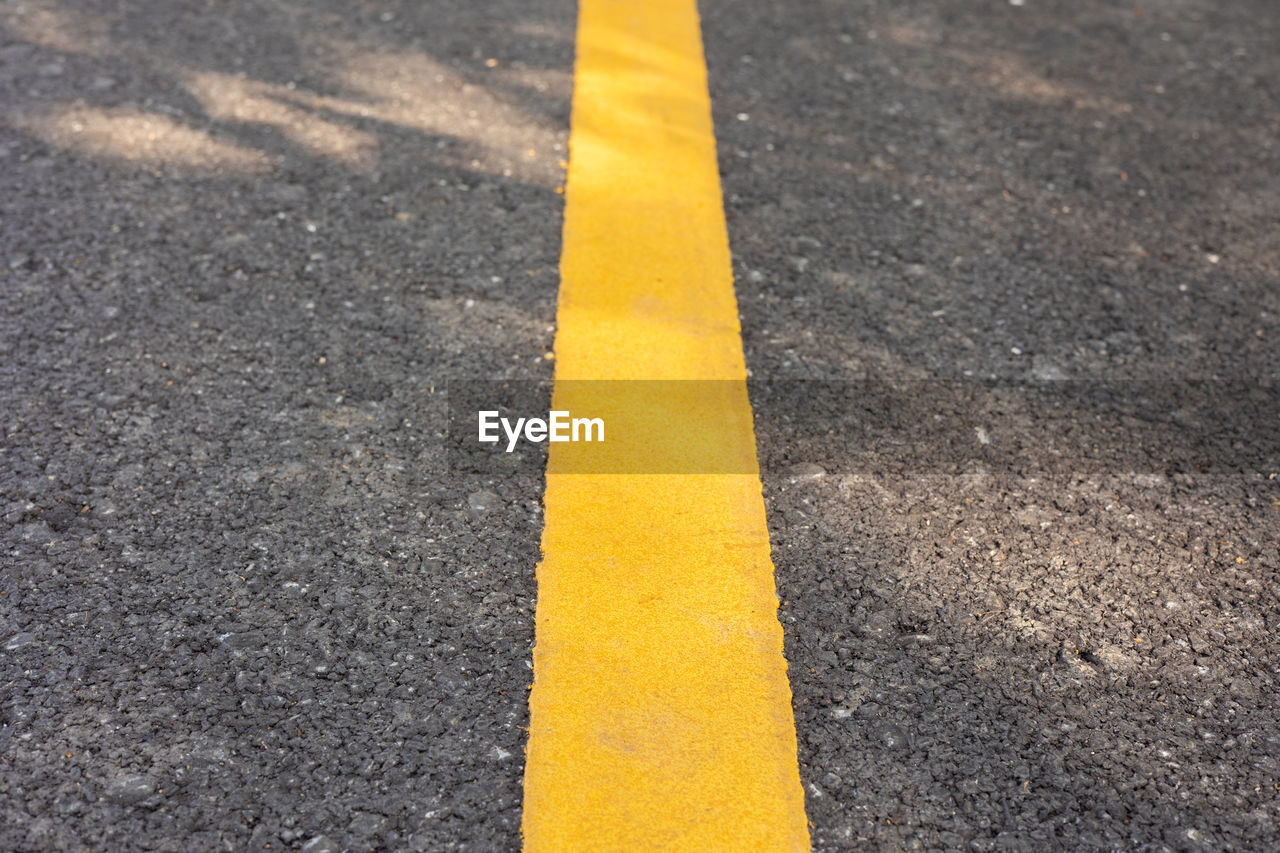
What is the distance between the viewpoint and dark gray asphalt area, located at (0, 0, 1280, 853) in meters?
1.72

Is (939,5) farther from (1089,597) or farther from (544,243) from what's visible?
(1089,597)

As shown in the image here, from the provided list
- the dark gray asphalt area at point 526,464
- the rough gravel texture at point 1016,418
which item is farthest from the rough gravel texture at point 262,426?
the rough gravel texture at point 1016,418

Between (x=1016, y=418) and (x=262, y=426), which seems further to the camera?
(x=1016, y=418)

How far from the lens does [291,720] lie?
1750 millimetres

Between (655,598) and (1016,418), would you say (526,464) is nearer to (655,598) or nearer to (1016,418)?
(655,598)

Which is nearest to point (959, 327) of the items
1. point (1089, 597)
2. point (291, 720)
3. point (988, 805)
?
point (1089, 597)

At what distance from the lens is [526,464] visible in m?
→ 2.24

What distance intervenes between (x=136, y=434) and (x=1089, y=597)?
1907mm

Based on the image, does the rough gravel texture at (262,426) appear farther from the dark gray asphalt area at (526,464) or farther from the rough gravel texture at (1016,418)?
the rough gravel texture at (1016,418)

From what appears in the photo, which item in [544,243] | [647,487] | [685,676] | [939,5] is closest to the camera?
[685,676]

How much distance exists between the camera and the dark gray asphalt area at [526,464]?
5.63ft

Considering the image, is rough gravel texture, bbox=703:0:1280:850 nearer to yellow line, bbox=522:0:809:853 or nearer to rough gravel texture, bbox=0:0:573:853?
yellow line, bbox=522:0:809:853

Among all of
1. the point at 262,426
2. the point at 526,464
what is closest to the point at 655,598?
the point at 526,464

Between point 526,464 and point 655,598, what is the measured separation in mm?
431
